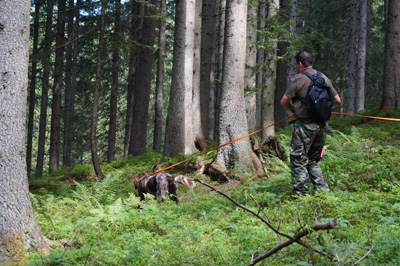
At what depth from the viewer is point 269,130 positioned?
37.1ft

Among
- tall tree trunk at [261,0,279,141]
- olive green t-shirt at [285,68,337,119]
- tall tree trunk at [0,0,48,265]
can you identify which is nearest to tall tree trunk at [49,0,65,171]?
tall tree trunk at [261,0,279,141]

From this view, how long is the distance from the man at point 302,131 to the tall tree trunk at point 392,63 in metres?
7.08

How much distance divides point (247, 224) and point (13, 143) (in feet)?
10.3

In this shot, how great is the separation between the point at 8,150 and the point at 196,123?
29.1 ft

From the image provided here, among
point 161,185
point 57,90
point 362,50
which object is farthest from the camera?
point 362,50

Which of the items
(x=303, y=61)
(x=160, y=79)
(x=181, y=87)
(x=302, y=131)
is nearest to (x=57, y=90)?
(x=160, y=79)

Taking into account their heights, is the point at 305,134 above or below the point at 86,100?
below

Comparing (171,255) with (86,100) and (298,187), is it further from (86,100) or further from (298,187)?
(86,100)

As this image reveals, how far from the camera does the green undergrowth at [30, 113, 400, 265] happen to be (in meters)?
3.79

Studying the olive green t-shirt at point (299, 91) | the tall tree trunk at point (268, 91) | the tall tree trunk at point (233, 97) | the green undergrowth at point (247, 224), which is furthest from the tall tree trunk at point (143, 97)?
the olive green t-shirt at point (299, 91)

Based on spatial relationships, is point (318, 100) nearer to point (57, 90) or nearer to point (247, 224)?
point (247, 224)

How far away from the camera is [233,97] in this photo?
901cm

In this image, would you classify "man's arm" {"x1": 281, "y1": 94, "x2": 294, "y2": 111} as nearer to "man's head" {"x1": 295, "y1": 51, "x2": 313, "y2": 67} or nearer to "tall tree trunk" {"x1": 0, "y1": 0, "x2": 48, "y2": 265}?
"man's head" {"x1": 295, "y1": 51, "x2": 313, "y2": 67}

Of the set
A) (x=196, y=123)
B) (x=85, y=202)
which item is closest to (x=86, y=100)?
(x=196, y=123)
